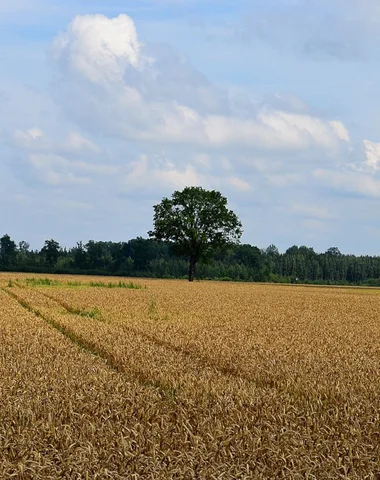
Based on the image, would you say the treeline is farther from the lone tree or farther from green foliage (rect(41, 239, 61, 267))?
the lone tree

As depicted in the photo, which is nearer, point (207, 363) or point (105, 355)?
point (207, 363)

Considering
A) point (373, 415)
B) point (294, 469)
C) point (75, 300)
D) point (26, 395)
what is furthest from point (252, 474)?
point (75, 300)

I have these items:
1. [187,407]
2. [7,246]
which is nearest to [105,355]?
[187,407]

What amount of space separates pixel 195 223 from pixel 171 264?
219 feet

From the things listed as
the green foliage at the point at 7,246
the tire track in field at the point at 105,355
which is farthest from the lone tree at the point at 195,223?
the green foliage at the point at 7,246

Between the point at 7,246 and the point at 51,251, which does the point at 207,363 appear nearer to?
the point at 51,251

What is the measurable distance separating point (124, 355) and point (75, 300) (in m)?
18.9

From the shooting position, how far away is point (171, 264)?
146 meters

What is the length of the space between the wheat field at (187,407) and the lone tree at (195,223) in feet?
203

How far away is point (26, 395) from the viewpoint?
358 inches

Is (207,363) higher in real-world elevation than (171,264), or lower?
lower

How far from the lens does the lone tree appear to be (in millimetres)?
79312

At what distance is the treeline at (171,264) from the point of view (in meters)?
123

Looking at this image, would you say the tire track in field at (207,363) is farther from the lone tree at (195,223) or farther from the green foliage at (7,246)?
the green foliage at (7,246)
